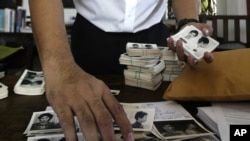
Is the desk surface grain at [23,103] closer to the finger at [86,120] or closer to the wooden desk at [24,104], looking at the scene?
the wooden desk at [24,104]

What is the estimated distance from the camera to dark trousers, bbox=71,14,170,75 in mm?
1117

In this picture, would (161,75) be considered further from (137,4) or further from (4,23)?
(4,23)

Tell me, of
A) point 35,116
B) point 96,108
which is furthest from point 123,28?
point 96,108

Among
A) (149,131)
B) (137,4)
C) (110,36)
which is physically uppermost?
(137,4)

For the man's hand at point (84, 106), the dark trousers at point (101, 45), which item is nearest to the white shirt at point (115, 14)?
the dark trousers at point (101, 45)

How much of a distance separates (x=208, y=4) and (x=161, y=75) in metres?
3.00

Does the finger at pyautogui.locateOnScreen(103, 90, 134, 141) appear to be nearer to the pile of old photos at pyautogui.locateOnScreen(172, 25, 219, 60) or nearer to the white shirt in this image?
the pile of old photos at pyautogui.locateOnScreen(172, 25, 219, 60)

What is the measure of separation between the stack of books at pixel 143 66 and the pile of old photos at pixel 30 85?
0.81 feet

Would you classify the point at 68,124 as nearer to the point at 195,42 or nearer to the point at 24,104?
the point at 24,104

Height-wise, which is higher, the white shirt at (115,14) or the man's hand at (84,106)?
the white shirt at (115,14)

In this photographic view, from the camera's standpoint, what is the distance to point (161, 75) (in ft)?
3.18

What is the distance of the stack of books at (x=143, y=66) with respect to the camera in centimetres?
90

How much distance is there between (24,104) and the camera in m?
0.79

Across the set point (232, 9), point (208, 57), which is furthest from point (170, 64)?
point (232, 9)
